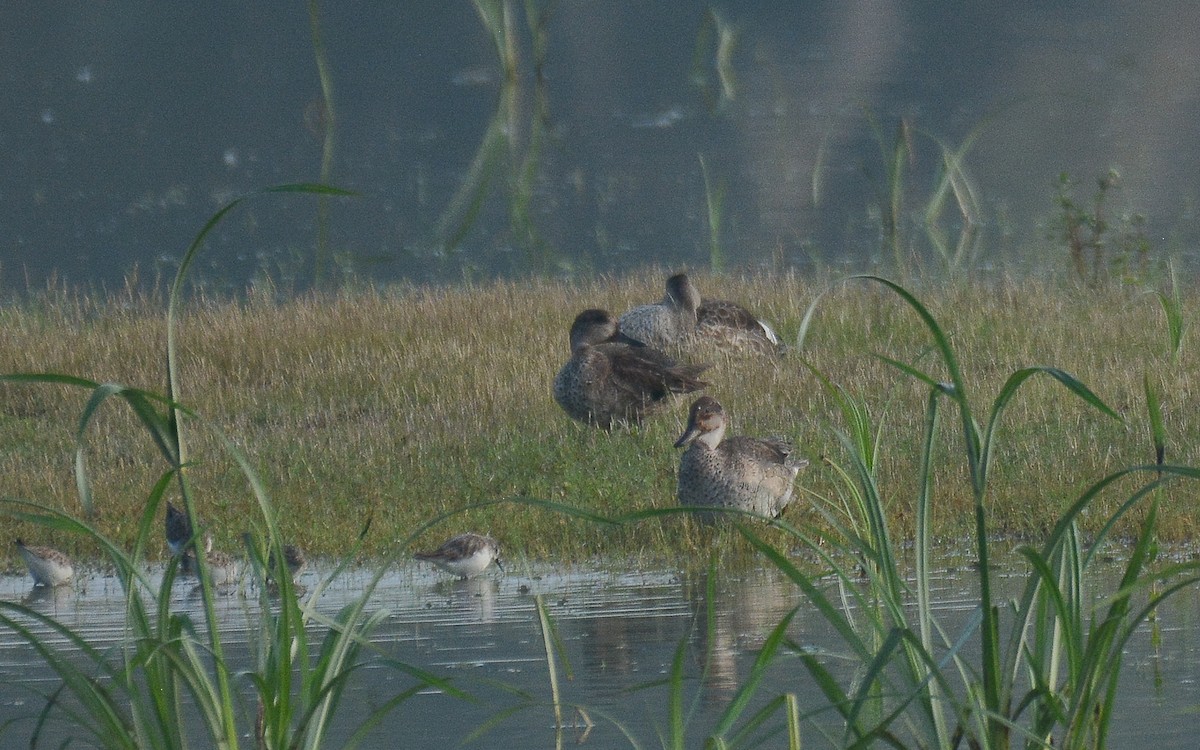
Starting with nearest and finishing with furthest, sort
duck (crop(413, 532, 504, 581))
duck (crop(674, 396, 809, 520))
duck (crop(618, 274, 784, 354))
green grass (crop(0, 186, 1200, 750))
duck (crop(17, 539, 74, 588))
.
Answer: green grass (crop(0, 186, 1200, 750)), duck (crop(413, 532, 504, 581)), duck (crop(17, 539, 74, 588)), duck (crop(674, 396, 809, 520)), duck (crop(618, 274, 784, 354))

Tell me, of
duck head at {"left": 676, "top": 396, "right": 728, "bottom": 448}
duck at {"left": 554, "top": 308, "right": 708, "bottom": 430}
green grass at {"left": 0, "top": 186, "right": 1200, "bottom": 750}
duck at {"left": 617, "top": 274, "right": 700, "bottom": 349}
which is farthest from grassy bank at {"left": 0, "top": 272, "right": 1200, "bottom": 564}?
duck head at {"left": 676, "top": 396, "right": 728, "bottom": 448}

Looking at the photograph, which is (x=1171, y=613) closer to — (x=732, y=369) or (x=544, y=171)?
(x=732, y=369)

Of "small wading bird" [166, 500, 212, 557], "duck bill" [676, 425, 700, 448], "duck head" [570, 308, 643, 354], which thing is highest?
"duck head" [570, 308, 643, 354]

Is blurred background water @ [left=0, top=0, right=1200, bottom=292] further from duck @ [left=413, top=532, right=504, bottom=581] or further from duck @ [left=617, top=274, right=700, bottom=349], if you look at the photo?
duck @ [left=413, top=532, right=504, bottom=581]

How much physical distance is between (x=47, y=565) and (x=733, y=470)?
3.08 metres

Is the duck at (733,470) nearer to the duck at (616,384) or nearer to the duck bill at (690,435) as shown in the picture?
the duck bill at (690,435)

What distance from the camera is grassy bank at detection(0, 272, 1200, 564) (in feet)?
26.9

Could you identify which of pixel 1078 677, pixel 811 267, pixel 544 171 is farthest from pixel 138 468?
pixel 544 171

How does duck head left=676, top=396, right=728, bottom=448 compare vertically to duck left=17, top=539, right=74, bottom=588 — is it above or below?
above

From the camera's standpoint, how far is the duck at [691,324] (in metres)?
13.0

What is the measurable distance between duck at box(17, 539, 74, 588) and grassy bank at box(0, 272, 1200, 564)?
1.90ft

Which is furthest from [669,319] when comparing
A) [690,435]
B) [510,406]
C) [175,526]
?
[175,526]

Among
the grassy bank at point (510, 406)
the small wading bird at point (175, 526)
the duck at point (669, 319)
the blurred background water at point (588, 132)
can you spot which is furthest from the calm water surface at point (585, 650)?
the blurred background water at point (588, 132)

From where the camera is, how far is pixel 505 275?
23.8 m
